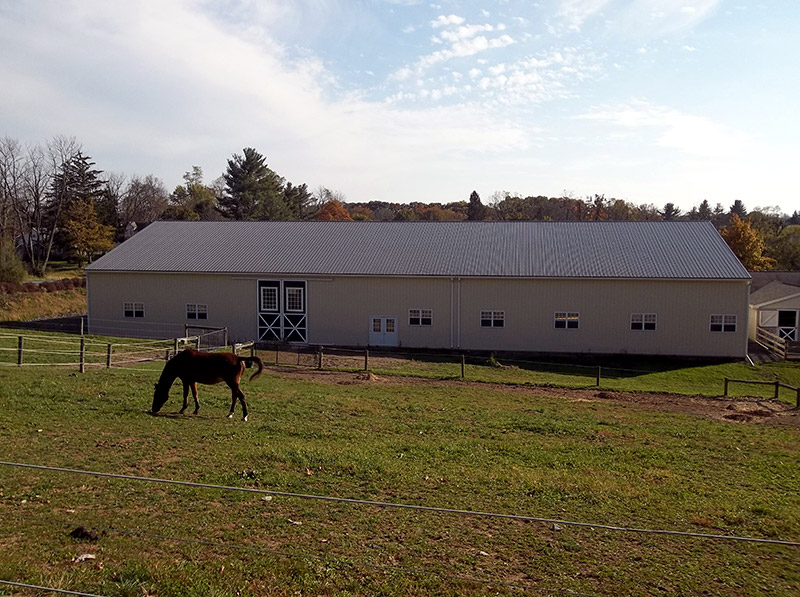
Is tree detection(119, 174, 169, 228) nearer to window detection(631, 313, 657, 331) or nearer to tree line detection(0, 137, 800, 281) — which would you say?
tree line detection(0, 137, 800, 281)

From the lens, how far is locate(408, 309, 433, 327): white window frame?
33125mm

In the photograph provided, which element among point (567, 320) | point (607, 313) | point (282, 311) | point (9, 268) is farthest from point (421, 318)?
point (9, 268)

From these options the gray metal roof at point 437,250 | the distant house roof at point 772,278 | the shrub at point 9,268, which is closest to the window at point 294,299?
the gray metal roof at point 437,250

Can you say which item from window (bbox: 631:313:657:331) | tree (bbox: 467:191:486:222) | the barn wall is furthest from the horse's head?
tree (bbox: 467:191:486:222)

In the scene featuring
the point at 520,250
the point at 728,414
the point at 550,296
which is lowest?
the point at 728,414

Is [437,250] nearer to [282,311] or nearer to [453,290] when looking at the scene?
[453,290]

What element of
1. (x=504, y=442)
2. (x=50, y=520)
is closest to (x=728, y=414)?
(x=504, y=442)

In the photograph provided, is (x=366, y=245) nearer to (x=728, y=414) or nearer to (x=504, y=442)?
(x=728, y=414)

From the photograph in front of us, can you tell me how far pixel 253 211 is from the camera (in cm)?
8075

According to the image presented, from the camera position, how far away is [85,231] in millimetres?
63531

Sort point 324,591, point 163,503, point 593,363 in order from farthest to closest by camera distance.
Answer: point 593,363, point 163,503, point 324,591

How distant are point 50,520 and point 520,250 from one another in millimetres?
30739

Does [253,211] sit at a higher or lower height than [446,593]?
higher

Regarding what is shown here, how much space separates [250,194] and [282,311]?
5043 centimetres
